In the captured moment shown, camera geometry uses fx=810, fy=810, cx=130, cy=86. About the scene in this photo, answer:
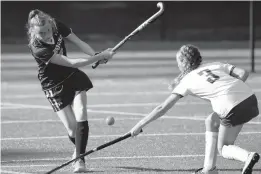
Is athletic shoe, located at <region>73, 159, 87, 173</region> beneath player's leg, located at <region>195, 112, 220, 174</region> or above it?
beneath

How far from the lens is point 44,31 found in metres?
8.03

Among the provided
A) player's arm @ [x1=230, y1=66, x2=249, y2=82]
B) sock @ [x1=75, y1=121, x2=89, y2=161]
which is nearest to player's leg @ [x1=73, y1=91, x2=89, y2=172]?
sock @ [x1=75, y1=121, x2=89, y2=161]

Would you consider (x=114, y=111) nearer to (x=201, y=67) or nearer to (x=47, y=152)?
(x=47, y=152)

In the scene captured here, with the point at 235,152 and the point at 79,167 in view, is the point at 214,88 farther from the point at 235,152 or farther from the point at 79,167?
the point at 79,167

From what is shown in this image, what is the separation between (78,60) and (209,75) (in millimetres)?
1353

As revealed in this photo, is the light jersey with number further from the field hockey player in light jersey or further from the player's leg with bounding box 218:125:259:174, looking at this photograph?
the player's leg with bounding box 218:125:259:174

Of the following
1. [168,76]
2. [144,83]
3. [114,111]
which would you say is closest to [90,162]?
[114,111]

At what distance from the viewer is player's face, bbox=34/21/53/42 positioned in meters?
8.01

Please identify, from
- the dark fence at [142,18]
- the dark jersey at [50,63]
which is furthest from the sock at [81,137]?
the dark fence at [142,18]

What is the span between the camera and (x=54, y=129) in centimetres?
1150

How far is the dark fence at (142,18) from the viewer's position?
94.4 feet

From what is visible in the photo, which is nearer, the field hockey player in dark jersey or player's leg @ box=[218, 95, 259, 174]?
player's leg @ box=[218, 95, 259, 174]

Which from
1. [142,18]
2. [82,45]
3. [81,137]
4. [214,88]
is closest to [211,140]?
[214,88]

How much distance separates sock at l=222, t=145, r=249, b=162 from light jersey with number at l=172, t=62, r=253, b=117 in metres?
0.32
